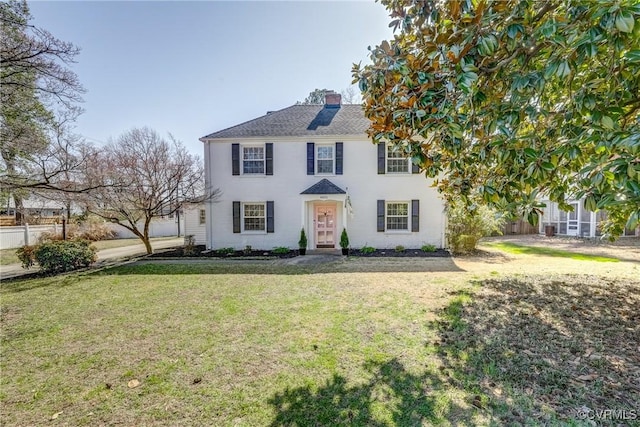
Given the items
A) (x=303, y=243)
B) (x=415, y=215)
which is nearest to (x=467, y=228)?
(x=415, y=215)

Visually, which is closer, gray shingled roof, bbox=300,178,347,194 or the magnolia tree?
the magnolia tree

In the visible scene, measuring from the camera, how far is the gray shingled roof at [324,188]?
12.6 m

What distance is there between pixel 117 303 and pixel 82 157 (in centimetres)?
423

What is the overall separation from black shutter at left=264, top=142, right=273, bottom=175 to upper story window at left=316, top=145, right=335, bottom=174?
2226 millimetres

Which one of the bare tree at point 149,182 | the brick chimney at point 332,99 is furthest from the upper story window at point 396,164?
the bare tree at point 149,182

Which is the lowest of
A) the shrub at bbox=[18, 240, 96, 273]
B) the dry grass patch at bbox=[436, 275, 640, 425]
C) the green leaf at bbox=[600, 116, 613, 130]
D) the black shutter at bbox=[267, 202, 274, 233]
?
the dry grass patch at bbox=[436, 275, 640, 425]

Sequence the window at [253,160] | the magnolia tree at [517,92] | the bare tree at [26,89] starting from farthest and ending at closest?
the window at [253,160] → the bare tree at [26,89] → the magnolia tree at [517,92]

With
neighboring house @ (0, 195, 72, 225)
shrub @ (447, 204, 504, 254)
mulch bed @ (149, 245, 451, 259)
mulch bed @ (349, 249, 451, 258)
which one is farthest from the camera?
shrub @ (447, 204, 504, 254)

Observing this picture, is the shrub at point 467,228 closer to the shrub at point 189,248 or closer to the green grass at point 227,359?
the green grass at point 227,359

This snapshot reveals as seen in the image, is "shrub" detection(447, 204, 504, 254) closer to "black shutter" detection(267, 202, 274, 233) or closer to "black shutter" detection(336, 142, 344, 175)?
"black shutter" detection(336, 142, 344, 175)

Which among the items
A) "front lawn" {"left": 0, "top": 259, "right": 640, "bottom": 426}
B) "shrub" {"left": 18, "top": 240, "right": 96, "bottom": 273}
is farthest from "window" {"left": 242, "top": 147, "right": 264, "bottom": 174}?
"front lawn" {"left": 0, "top": 259, "right": 640, "bottom": 426}

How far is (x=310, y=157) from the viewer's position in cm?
1319

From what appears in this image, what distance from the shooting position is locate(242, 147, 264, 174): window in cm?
1348

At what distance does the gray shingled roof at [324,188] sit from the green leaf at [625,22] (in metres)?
10.4
